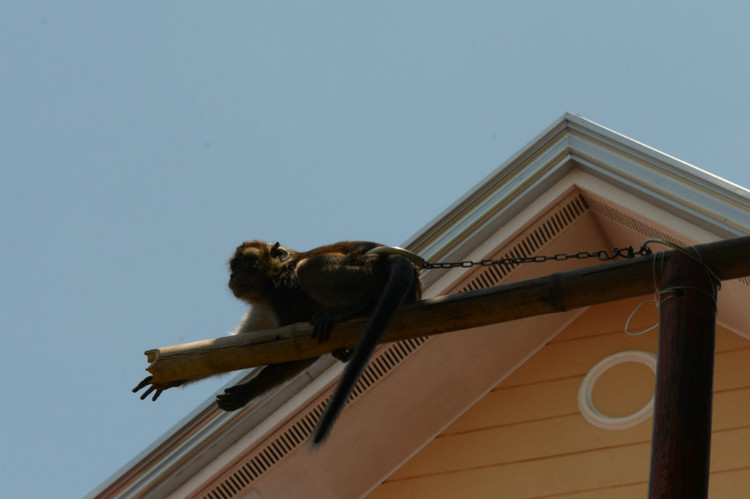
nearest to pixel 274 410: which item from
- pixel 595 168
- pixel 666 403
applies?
pixel 595 168

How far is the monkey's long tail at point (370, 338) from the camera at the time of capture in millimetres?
3205

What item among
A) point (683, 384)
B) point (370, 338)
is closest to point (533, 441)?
point (370, 338)

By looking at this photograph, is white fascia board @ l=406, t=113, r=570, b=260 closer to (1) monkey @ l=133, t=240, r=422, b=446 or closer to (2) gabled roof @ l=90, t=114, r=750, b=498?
(2) gabled roof @ l=90, t=114, r=750, b=498

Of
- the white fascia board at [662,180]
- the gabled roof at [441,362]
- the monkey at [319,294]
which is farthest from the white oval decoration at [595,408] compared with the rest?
the monkey at [319,294]

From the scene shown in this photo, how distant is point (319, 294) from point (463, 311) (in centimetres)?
99

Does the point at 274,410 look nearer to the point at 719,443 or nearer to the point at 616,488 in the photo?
the point at 616,488

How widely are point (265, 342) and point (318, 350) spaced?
0.23 m

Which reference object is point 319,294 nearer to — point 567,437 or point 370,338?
point 370,338

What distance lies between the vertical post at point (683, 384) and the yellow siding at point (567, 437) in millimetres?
2384

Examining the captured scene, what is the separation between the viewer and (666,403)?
3199mm

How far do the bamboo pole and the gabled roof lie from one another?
6.20ft

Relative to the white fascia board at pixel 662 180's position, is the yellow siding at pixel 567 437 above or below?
below

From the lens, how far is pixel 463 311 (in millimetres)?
3744

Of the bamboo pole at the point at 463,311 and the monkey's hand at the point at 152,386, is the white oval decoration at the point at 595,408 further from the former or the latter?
the monkey's hand at the point at 152,386
